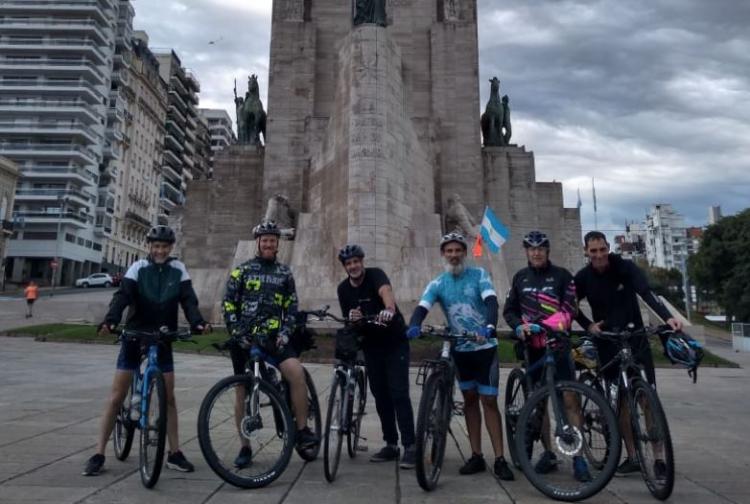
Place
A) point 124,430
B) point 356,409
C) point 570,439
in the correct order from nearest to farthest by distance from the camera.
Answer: point 570,439 → point 124,430 → point 356,409

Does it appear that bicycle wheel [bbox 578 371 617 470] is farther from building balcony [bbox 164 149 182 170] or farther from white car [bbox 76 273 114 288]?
building balcony [bbox 164 149 182 170]

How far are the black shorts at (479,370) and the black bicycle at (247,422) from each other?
4.87 feet

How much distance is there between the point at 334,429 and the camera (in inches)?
182

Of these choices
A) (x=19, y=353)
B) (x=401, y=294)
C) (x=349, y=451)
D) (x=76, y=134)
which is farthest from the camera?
(x=76, y=134)

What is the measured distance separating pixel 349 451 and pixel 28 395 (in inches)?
229

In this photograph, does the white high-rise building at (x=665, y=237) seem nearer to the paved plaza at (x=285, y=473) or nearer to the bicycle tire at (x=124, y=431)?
the paved plaza at (x=285, y=473)

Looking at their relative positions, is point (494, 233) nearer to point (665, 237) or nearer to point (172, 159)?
point (172, 159)

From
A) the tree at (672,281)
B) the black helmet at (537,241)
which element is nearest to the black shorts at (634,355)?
the black helmet at (537,241)

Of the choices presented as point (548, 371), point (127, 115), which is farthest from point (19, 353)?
point (127, 115)

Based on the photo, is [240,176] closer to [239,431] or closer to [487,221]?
[487,221]

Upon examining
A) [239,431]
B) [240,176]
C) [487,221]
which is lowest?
[239,431]

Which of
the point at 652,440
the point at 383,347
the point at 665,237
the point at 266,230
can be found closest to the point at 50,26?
the point at 266,230

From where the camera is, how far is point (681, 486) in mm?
4539

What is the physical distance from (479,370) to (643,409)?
4.37 feet
